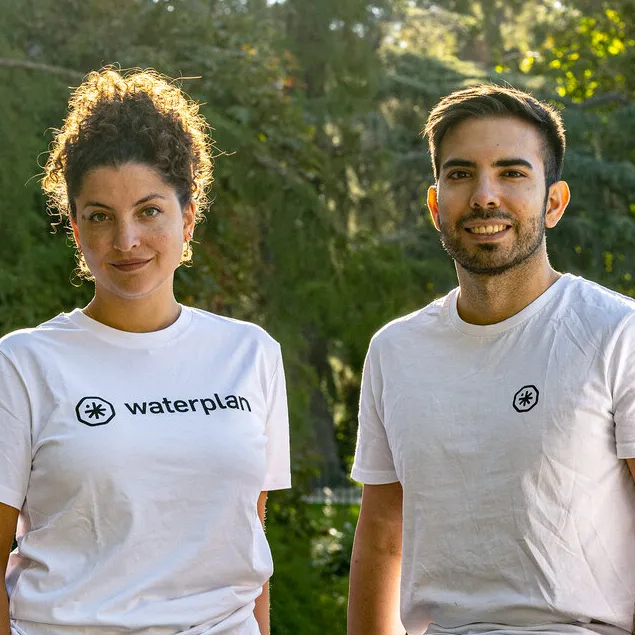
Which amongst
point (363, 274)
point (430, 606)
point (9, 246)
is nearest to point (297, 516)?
point (363, 274)

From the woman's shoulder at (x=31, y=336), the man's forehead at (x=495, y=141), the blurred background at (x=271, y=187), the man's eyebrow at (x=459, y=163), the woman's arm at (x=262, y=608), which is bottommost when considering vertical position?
the woman's arm at (x=262, y=608)

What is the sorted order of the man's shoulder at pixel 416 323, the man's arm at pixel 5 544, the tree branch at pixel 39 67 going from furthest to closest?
the tree branch at pixel 39 67 < the man's shoulder at pixel 416 323 < the man's arm at pixel 5 544

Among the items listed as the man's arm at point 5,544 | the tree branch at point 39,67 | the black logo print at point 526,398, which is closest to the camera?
the man's arm at point 5,544

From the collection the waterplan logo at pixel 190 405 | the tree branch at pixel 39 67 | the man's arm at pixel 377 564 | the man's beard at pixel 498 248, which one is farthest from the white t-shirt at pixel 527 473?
the tree branch at pixel 39 67

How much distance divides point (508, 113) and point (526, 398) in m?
0.68

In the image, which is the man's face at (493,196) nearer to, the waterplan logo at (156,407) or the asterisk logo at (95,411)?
the waterplan logo at (156,407)

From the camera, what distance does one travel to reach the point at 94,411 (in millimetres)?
2475

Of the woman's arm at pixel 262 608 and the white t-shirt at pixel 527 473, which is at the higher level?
the white t-shirt at pixel 527 473

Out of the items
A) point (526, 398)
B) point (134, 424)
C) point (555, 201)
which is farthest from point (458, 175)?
point (134, 424)

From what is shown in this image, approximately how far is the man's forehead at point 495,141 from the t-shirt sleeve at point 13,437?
1.12 m

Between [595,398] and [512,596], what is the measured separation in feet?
1.52

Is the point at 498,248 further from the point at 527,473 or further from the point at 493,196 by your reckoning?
the point at 527,473

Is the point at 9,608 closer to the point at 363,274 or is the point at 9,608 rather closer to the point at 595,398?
the point at 595,398

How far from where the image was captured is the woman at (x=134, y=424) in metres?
2.43
